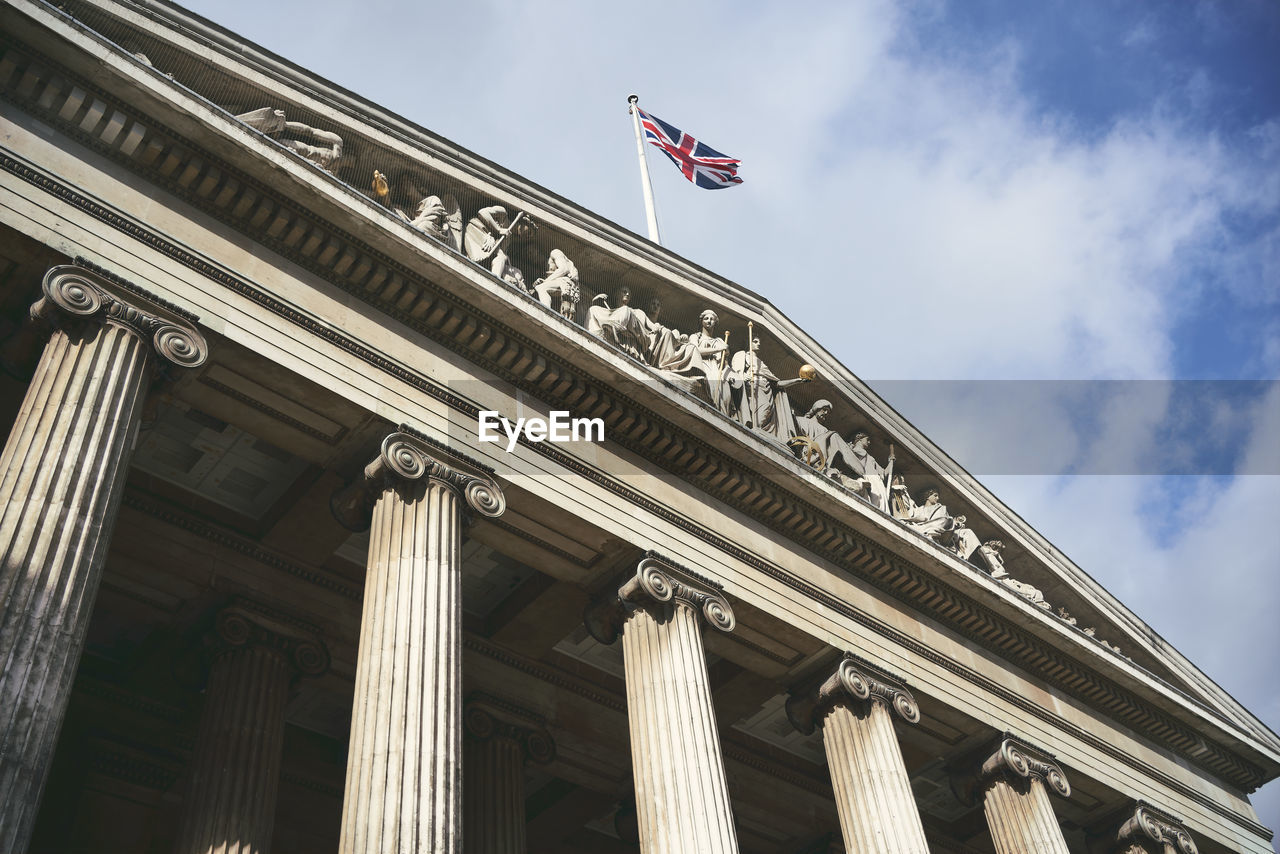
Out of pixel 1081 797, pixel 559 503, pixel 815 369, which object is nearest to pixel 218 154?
pixel 559 503

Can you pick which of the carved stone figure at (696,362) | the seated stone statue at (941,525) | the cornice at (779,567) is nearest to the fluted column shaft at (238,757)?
the cornice at (779,567)

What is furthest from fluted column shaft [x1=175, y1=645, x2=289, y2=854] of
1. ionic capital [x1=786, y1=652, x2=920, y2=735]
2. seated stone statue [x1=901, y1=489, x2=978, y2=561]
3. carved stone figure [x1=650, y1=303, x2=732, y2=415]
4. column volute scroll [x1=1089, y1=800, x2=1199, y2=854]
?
column volute scroll [x1=1089, y1=800, x2=1199, y2=854]

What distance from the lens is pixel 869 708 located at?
20.6m

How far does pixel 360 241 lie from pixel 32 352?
4.73 m

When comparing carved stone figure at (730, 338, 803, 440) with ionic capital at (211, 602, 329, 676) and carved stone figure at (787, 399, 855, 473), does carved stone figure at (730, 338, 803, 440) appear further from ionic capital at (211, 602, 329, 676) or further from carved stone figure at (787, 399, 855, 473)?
ionic capital at (211, 602, 329, 676)

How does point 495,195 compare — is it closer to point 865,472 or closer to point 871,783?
point 865,472

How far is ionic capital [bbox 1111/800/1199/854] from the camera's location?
2512cm

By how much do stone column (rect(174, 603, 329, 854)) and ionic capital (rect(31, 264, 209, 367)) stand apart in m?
4.98

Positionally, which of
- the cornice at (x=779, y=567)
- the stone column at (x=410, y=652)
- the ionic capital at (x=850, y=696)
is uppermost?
the cornice at (x=779, y=567)

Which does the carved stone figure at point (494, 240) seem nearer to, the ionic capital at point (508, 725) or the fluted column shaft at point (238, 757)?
the fluted column shaft at point (238, 757)

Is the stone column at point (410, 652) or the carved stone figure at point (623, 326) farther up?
the carved stone figure at point (623, 326)

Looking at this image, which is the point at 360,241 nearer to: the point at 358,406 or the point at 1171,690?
the point at 358,406

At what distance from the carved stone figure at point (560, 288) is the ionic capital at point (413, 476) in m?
3.71

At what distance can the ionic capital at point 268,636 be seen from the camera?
17906mm
